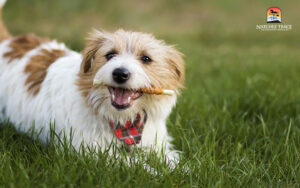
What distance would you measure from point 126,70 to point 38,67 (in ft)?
4.83

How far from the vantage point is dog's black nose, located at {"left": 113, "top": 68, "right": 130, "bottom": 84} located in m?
2.75

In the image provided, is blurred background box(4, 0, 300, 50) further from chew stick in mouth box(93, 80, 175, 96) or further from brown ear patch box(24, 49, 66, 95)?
chew stick in mouth box(93, 80, 175, 96)

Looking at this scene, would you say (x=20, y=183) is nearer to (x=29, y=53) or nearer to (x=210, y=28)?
(x=29, y=53)

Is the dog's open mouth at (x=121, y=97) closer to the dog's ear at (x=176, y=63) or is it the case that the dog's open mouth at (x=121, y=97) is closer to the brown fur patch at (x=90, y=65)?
the brown fur patch at (x=90, y=65)

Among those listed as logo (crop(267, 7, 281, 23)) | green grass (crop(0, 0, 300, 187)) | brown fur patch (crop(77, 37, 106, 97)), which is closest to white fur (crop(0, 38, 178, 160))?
brown fur patch (crop(77, 37, 106, 97))

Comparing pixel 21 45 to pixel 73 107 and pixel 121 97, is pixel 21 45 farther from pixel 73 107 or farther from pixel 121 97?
pixel 121 97

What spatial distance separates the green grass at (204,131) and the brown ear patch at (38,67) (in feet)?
1.80

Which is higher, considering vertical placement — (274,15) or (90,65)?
(274,15)

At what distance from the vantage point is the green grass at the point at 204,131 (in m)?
2.57

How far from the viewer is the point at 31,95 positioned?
3.71m

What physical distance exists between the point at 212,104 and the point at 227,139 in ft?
3.68

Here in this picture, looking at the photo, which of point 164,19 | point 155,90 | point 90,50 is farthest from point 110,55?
point 164,19

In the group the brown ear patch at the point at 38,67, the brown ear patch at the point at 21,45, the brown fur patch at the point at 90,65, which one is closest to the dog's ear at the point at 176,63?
the brown fur patch at the point at 90,65

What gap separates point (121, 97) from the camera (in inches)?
116
